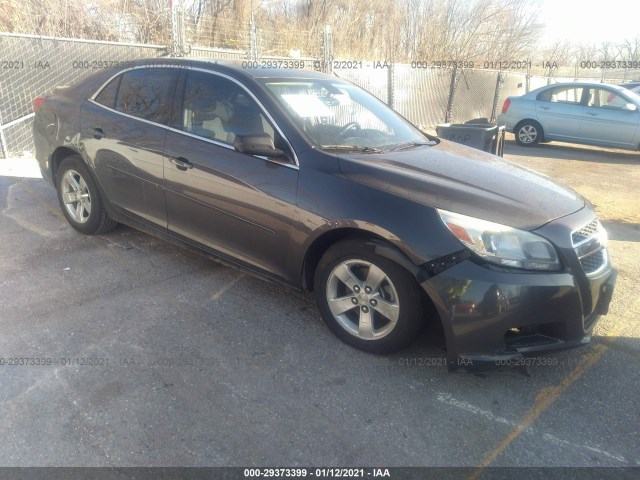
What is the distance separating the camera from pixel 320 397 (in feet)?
9.00

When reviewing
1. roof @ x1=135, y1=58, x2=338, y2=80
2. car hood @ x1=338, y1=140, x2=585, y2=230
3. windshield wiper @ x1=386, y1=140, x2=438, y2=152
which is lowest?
car hood @ x1=338, y1=140, x2=585, y2=230

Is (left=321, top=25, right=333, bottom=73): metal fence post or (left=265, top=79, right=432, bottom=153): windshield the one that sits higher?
(left=321, top=25, right=333, bottom=73): metal fence post

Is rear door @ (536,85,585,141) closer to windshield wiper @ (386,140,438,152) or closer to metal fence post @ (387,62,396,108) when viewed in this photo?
metal fence post @ (387,62,396,108)

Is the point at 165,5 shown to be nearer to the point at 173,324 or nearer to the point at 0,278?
the point at 0,278

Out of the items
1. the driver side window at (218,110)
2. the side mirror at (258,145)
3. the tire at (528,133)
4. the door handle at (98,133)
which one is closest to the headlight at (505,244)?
the side mirror at (258,145)

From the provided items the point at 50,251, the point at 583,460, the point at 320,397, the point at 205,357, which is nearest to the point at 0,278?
the point at 50,251

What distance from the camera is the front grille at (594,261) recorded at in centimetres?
282

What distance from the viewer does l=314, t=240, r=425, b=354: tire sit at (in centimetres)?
288

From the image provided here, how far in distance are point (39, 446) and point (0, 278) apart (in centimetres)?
212

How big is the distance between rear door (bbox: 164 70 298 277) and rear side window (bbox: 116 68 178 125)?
0.53 ft

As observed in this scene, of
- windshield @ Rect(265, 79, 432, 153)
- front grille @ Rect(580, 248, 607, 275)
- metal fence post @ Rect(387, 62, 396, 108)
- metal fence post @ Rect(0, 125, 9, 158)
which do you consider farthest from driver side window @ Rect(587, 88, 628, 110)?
metal fence post @ Rect(0, 125, 9, 158)

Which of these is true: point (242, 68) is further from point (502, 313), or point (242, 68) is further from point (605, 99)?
point (605, 99)

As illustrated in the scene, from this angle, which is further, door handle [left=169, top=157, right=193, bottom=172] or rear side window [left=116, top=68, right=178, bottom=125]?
rear side window [left=116, top=68, right=178, bottom=125]

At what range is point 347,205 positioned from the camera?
298 centimetres
